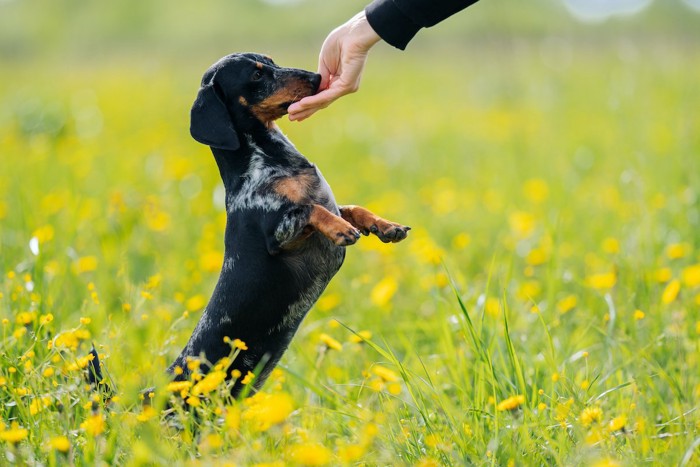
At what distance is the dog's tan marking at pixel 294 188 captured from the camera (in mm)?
2168

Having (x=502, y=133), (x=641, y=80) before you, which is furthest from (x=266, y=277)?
(x=641, y=80)

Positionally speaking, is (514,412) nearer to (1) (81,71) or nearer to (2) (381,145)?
(2) (381,145)

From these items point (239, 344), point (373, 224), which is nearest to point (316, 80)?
point (373, 224)

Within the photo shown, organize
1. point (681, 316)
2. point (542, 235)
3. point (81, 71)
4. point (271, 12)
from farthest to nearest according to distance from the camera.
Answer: point (271, 12) → point (81, 71) → point (542, 235) → point (681, 316)

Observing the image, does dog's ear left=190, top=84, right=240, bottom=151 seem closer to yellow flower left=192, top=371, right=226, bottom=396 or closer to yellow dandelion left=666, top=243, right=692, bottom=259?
yellow flower left=192, top=371, right=226, bottom=396

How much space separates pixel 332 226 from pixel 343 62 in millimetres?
726

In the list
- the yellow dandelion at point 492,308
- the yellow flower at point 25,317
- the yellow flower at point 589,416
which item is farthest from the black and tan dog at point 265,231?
the yellow dandelion at point 492,308

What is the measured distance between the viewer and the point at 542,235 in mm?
4617

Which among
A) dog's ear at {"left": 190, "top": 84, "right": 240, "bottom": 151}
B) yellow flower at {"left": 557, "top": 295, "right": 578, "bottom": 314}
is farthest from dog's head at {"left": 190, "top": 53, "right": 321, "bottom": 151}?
yellow flower at {"left": 557, "top": 295, "right": 578, "bottom": 314}

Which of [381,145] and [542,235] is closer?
[542,235]

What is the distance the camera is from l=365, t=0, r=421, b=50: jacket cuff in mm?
2502

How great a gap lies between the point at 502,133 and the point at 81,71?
12.0 metres

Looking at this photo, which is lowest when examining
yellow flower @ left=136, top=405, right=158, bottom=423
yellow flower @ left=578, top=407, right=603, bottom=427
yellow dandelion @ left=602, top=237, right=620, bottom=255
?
yellow dandelion @ left=602, top=237, right=620, bottom=255

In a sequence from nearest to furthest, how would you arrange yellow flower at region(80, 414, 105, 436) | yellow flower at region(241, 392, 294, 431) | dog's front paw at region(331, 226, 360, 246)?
yellow flower at region(241, 392, 294, 431)
yellow flower at region(80, 414, 105, 436)
dog's front paw at region(331, 226, 360, 246)
